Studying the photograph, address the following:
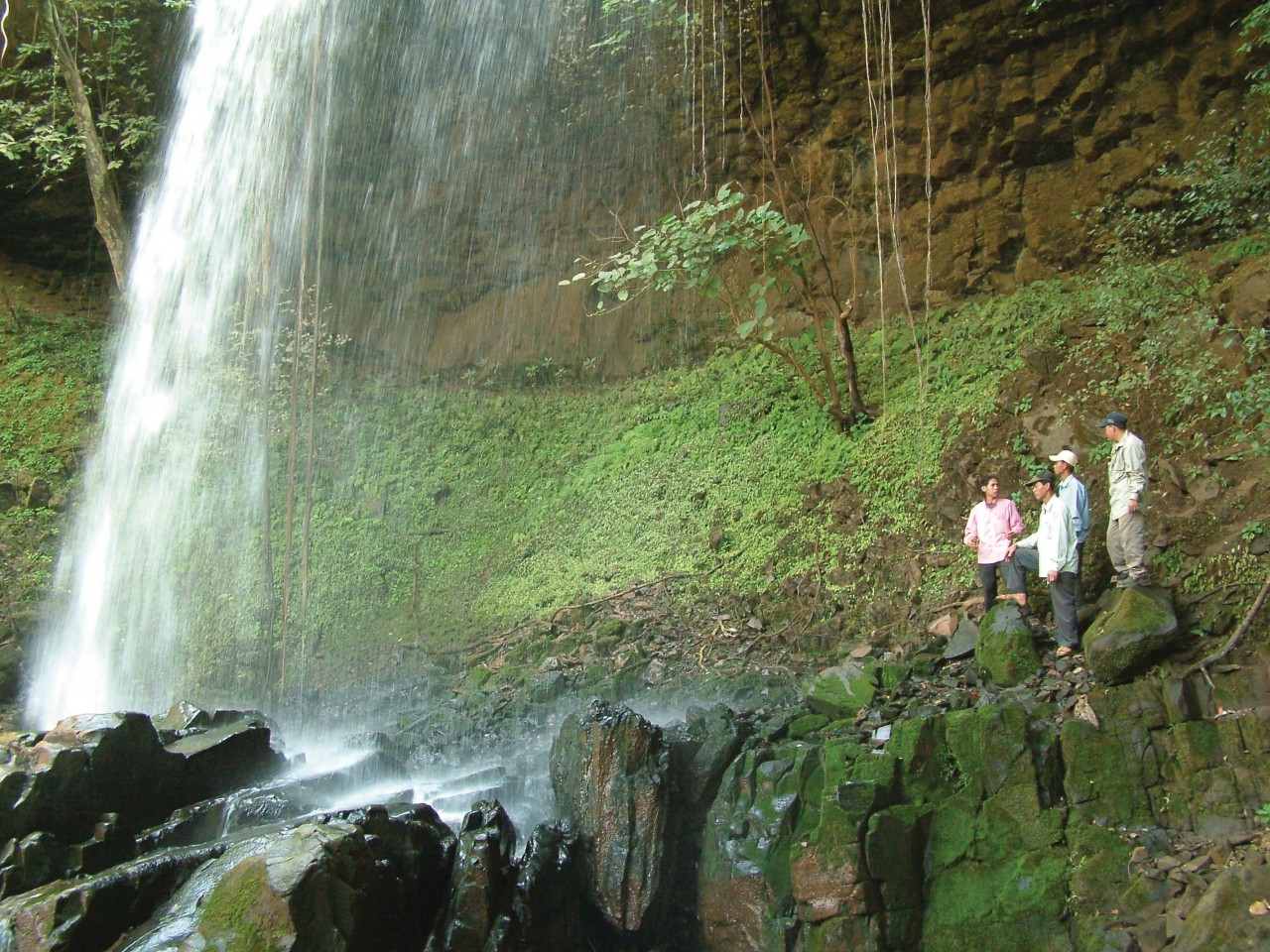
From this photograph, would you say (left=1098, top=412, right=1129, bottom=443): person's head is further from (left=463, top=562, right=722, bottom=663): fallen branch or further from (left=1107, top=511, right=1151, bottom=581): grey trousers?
(left=463, top=562, right=722, bottom=663): fallen branch

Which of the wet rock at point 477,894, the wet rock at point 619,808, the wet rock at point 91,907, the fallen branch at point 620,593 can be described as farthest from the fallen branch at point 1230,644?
the wet rock at point 91,907

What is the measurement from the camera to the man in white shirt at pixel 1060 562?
21.2 ft

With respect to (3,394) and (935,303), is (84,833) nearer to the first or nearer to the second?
(935,303)

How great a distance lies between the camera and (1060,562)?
6523 millimetres

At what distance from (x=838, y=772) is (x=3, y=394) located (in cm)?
1606

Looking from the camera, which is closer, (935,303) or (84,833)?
(84,833)

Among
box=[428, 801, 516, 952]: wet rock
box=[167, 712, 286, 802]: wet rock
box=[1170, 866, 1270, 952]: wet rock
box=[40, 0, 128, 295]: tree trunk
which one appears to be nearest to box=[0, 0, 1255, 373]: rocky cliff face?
box=[1170, 866, 1270, 952]: wet rock

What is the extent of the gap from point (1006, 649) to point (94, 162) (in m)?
14.4

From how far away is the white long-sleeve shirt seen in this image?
653 cm

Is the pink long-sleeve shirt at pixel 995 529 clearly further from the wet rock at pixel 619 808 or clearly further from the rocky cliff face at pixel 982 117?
the rocky cliff face at pixel 982 117

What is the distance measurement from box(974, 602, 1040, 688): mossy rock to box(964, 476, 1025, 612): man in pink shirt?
0.47 meters

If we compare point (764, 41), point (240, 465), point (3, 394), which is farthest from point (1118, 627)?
point (3, 394)

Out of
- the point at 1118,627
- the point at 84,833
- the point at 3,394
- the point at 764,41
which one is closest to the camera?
the point at 1118,627

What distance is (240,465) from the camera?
15141mm
